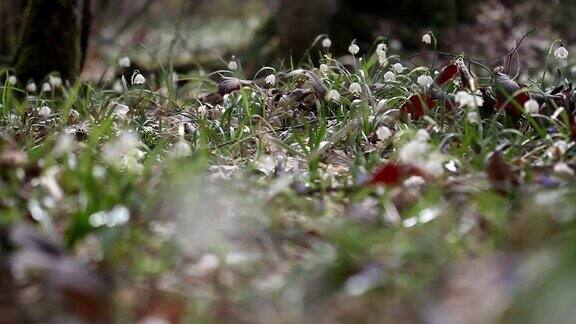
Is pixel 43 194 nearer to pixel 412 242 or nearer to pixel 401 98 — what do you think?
pixel 412 242

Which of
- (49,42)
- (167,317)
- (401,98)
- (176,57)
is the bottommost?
(176,57)

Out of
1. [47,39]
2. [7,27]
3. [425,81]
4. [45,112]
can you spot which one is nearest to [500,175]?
[425,81]

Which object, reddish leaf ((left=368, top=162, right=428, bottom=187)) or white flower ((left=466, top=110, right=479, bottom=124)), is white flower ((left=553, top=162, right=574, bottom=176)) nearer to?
reddish leaf ((left=368, top=162, right=428, bottom=187))

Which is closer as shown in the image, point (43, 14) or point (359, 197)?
point (359, 197)

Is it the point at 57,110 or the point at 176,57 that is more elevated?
the point at 57,110

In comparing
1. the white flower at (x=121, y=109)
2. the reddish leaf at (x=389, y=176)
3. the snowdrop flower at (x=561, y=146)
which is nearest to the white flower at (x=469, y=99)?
the snowdrop flower at (x=561, y=146)

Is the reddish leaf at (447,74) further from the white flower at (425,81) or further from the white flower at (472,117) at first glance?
the white flower at (472,117)

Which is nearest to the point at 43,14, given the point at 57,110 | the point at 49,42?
the point at 49,42
